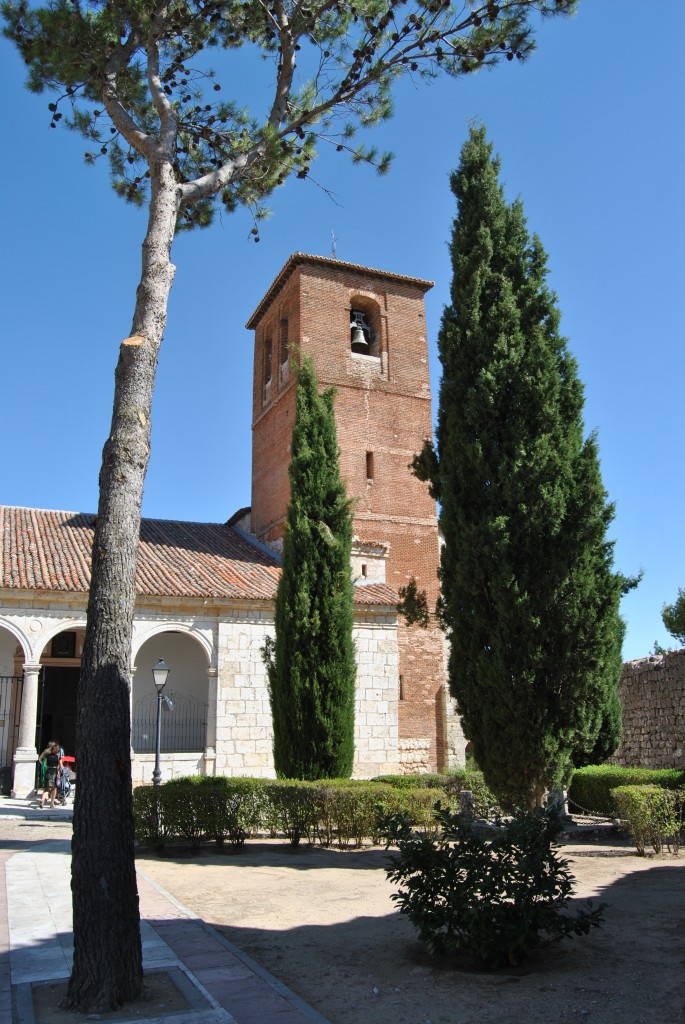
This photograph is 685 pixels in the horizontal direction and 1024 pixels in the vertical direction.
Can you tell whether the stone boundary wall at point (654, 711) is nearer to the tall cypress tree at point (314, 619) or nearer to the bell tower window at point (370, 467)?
the tall cypress tree at point (314, 619)

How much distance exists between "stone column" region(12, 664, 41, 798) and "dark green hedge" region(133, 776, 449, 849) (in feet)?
17.9

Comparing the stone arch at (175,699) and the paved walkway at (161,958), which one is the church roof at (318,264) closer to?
the stone arch at (175,699)

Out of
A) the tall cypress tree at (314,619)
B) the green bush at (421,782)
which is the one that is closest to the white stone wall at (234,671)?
the tall cypress tree at (314,619)

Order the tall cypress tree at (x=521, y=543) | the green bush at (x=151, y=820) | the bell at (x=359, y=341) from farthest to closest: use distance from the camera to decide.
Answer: the bell at (x=359, y=341) → the green bush at (x=151, y=820) → the tall cypress tree at (x=521, y=543)

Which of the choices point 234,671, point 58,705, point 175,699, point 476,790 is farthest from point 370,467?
point 476,790

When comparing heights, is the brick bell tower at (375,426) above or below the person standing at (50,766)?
above

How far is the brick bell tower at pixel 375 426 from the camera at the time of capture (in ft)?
62.8

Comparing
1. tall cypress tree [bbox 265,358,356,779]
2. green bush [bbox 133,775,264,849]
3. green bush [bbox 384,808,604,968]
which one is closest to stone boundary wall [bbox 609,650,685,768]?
tall cypress tree [bbox 265,358,356,779]

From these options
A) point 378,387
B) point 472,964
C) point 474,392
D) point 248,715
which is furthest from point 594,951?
point 378,387

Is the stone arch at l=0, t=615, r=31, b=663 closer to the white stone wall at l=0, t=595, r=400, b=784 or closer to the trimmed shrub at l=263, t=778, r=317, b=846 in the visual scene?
the white stone wall at l=0, t=595, r=400, b=784

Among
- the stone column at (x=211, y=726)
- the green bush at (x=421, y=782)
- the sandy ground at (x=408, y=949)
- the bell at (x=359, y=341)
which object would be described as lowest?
the sandy ground at (x=408, y=949)

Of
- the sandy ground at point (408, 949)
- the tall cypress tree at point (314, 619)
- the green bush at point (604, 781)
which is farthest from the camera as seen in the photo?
the tall cypress tree at point (314, 619)

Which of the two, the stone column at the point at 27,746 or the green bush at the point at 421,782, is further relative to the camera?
the stone column at the point at 27,746

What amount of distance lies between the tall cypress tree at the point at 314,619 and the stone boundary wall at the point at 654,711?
671 cm
